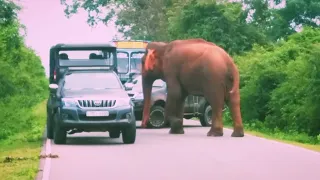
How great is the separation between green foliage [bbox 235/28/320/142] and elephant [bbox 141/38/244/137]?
87.8 inches

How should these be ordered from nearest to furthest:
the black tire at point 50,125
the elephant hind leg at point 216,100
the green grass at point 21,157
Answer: the green grass at point 21,157 < the black tire at point 50,125 < the elephant hind leg at point 216,100

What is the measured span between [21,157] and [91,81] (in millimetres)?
5036

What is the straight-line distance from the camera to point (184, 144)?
76.0ft

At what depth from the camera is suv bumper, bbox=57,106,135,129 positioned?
902 inches

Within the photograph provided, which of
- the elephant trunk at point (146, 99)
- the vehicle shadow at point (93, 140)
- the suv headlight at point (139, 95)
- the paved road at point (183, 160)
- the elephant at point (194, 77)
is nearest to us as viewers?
the paved road at point (183, 160)

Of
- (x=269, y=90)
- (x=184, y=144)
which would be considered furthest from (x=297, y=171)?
(x=269, y=90)

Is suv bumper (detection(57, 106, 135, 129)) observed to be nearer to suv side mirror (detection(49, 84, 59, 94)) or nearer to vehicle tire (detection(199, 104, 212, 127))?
suv side mirror (detection(49, 84, 59, 94))

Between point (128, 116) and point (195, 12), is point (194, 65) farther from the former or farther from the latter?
point (195, 12)

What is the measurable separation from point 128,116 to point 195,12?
2732cm

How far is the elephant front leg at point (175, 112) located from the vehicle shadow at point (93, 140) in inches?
91.3

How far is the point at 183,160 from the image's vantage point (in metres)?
18.5

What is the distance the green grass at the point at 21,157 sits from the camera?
52.9 feet

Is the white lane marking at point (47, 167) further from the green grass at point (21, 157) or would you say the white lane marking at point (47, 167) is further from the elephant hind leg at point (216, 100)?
the elephant hind leg at point (216, 100)

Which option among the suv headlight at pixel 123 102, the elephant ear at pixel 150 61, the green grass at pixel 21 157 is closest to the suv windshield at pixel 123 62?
the elephant ear at pixel 150 61
